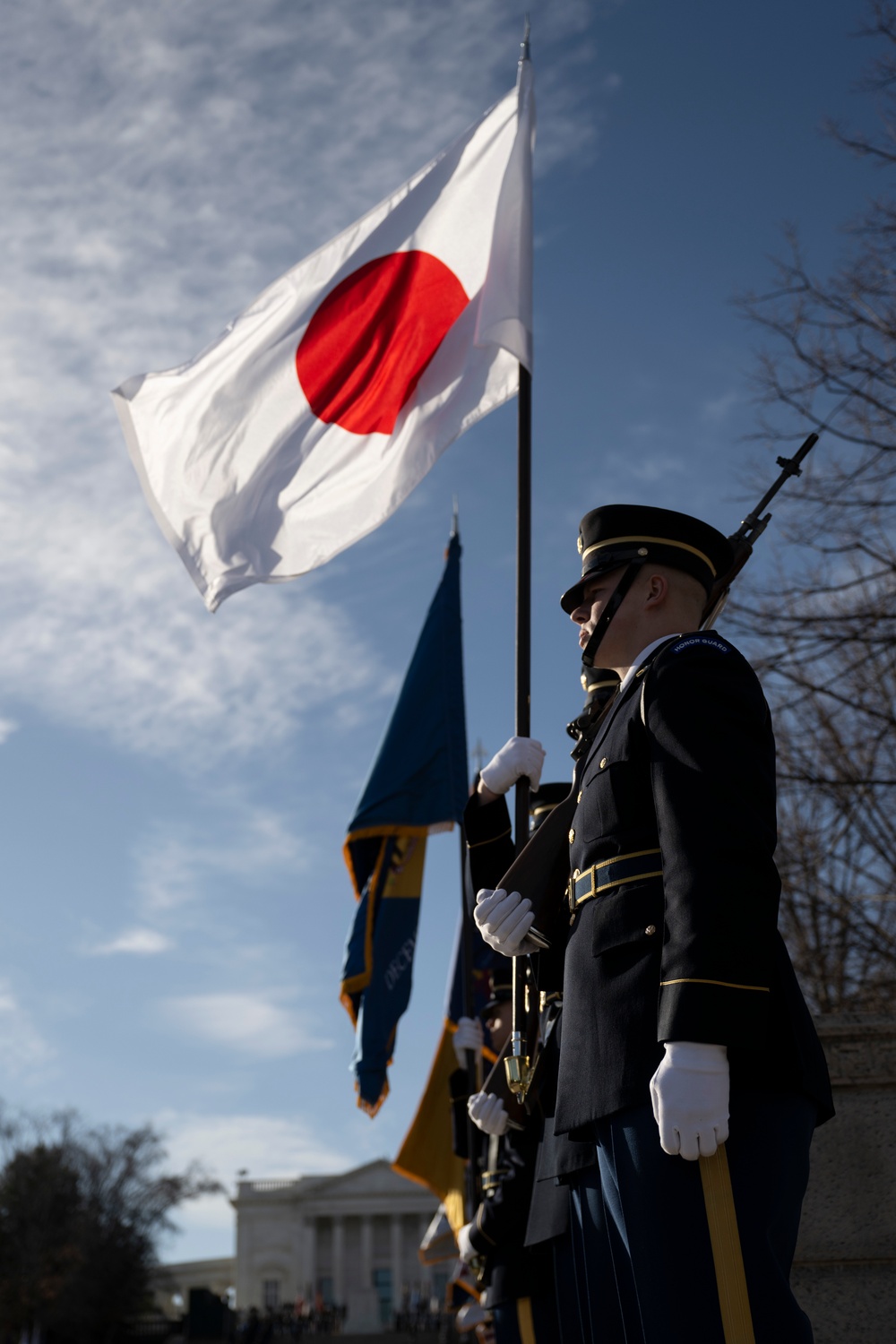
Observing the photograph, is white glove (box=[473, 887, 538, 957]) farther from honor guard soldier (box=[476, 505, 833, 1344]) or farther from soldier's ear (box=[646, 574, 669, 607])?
soldier's ear (box=[646, 574, 669, 607])

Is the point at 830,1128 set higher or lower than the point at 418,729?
lower

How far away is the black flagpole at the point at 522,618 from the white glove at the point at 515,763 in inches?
1.4

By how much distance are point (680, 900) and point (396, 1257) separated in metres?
81.5

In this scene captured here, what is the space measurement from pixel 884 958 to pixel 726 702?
1134 centimetres

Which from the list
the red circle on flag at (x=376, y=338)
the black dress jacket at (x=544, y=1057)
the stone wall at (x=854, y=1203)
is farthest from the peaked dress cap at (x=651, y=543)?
the red circle on flag at (x=376, y=338)

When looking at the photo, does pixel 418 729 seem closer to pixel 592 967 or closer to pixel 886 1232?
pixel 886 1232

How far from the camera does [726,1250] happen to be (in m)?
2.59

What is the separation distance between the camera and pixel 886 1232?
4.73 m

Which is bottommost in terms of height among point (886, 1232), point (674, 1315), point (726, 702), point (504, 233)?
point (674, 1315)

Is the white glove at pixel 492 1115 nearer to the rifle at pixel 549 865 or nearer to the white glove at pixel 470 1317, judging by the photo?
the rifle at pixel 549 865

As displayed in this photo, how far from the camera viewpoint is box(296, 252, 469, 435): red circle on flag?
20.4 ft

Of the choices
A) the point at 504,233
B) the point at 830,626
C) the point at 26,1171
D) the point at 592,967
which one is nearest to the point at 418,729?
the point at 830,626

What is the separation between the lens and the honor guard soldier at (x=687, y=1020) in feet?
8.48

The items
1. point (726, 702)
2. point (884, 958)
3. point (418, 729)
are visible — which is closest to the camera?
point (726, 702)
